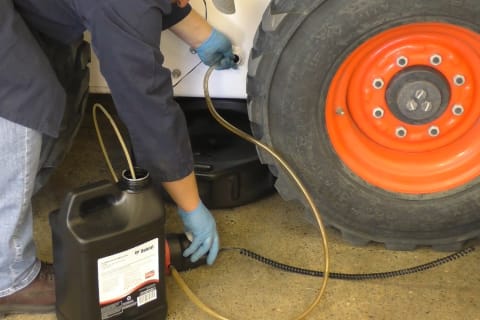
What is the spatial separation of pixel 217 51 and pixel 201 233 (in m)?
0.43

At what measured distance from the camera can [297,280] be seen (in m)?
1.50

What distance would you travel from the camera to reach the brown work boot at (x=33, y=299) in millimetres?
1376

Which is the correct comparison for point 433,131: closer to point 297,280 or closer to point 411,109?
point 411,109

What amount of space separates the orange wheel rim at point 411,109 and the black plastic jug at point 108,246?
1.65ft

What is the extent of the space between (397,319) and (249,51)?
71cm

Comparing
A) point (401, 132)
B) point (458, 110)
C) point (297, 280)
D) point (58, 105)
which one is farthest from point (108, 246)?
point (458, 110)

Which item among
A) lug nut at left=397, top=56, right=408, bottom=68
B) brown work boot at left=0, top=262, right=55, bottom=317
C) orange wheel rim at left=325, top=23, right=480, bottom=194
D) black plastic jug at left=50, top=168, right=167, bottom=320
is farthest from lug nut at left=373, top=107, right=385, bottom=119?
brown work boot at left=0, top=262, right=55, bottom=317

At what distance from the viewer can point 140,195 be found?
121 centimetres

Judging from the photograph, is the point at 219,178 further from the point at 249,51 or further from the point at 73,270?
the point at 73,270

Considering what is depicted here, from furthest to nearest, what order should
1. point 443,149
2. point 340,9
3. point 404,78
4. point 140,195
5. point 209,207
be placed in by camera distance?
point 209,207, point 443,149, point 404,78, point 340,9, point 140,195

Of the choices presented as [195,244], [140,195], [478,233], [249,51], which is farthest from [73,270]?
[478,233]

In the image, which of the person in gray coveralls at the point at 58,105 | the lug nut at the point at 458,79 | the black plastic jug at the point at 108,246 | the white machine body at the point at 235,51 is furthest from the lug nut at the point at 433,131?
the black plastic jug at the point at 108,246

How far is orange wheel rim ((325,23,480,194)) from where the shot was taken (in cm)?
142

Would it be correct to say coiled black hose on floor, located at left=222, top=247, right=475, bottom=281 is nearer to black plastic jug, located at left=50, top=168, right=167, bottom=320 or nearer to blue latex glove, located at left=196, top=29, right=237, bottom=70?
black plastic jug, located at left=50, top=168, right=167, bottom=320
